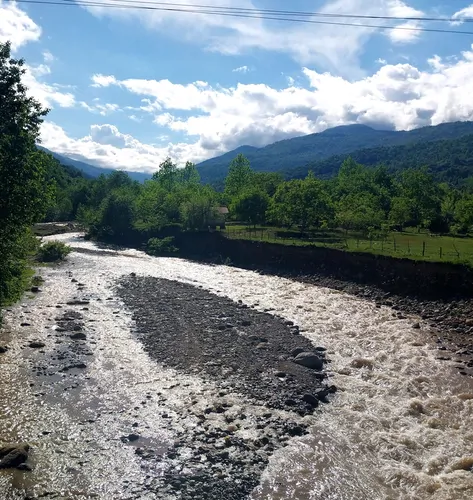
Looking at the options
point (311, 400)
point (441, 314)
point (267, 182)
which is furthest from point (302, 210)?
point (311, 400)

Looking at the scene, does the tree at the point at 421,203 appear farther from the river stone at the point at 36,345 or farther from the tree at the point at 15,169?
the tree at the point at 15,169

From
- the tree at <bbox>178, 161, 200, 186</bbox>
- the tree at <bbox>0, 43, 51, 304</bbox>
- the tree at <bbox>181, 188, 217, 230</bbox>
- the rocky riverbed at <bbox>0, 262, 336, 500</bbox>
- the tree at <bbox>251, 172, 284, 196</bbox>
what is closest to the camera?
the rocky riverbed at <bbox>0, 262, 336, 500</bbox>

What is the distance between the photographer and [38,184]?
18.4 metres

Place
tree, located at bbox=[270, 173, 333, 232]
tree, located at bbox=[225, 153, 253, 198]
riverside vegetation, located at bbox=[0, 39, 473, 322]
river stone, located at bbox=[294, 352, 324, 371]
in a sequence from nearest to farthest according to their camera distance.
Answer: river stone, located at bbox=[294, 352, 324, 371] → riverside vegetation, located at bbox=[0, 39, 473, 322] → tree, located at bbox=[270, 173, 333, 232] → tree, located at bbox=[225, 153, 253, 198]

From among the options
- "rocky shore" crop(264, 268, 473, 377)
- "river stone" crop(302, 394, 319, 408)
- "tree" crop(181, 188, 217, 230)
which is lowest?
"river stone" crop(302, 394, 319, 408)

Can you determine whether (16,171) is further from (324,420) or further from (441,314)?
(441,314)

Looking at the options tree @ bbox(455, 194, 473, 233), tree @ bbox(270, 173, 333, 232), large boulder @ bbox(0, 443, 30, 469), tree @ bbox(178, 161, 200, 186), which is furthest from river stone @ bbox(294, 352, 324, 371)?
tree @ bbox(178, 161, 200, 186)

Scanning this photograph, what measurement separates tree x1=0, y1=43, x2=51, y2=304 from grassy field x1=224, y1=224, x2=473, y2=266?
111 feet

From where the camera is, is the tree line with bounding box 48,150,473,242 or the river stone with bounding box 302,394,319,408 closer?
the river stone with bounding box 302,394,319,408

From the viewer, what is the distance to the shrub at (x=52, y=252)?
55750 mm

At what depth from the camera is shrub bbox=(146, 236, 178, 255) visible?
6938 cm

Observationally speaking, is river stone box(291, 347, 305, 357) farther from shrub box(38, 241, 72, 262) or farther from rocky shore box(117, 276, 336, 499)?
shrub box(38, 241, 72, 262)

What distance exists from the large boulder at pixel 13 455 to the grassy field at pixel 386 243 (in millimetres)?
35338

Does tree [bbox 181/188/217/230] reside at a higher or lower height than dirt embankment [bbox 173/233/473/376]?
higher
